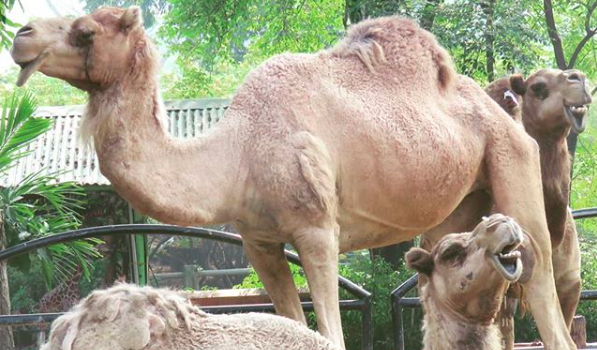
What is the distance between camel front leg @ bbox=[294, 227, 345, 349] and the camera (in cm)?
389

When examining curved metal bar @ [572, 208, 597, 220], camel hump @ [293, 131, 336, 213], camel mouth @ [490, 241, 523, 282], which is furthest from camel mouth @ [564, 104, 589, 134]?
camel mouth @ [490, 241, 523, 282]

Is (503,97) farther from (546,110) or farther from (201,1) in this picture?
(201,1)

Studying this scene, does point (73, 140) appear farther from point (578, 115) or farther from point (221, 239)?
point (578, 115)

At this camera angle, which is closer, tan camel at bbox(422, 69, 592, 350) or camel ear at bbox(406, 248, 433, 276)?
camel ear at bbox(406, 248, 433, 276)

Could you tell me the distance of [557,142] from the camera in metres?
5.27

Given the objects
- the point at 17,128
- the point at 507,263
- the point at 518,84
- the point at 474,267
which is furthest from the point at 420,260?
the point at 17,128

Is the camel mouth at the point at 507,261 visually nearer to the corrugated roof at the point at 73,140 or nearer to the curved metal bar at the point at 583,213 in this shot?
the curved metal bar at the point at 583,213

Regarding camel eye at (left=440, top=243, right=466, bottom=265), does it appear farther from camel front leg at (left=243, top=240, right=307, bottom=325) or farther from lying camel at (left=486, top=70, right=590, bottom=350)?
lying camel at (left=486, top=70, right=590, bottom=350)

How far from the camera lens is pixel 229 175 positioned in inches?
156

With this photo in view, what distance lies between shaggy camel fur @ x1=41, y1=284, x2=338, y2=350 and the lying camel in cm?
263

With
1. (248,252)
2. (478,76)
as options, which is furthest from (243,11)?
(248,252)

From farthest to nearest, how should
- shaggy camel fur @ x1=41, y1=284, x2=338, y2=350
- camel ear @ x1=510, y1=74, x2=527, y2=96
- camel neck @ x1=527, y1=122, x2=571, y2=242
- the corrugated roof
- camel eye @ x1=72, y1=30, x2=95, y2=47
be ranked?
1. the corrugated roof
2. camel ear @ x1=510, y1=74, x2=527, y2=96
3. camel neck @ x1=527, y1=122, x2=571, y2=242
4. camel eye @ x1=72, y1=30, x2=95, y2=47
5. shaggy camel fur @ x1=41, y1=284, x2=338, y2=350

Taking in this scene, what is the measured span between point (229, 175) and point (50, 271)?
3.47m

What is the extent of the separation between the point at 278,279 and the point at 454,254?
996 millimetres
